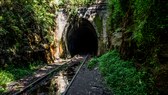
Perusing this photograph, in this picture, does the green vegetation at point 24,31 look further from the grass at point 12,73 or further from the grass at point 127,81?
the grass at point 127,81

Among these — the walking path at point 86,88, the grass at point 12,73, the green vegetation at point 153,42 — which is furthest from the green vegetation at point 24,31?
the green vegetation at point 153,42

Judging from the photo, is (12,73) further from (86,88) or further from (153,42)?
(153,42)

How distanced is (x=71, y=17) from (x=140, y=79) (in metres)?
16.4

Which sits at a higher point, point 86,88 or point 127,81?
point 127,81

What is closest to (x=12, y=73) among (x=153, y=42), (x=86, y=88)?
(x=86, y=88)

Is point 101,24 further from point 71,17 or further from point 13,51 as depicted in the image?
point 13,51

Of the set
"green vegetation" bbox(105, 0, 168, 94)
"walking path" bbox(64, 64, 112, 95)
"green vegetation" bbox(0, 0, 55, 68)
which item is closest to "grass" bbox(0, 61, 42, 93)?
"green vegetation" bbox(0, 0, 55, 68)

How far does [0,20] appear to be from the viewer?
13594 mm

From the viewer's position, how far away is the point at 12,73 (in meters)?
13.1

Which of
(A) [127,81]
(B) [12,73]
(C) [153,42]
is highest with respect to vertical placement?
(C) [153,42]

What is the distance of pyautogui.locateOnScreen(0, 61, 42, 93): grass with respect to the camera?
11256mm

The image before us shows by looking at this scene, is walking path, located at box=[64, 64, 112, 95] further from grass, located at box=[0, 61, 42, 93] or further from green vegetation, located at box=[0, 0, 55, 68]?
green vegetation, located at box=[0, 0, 55, 68]

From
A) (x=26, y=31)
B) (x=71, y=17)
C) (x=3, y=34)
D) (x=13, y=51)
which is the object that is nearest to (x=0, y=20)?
(x=3, y=34)

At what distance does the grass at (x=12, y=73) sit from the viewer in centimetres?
1126
